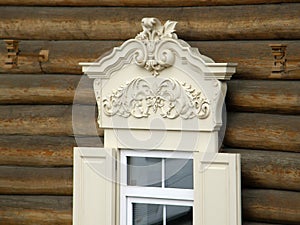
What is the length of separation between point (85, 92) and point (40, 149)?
0.62m

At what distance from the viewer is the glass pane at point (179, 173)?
20.6 feet

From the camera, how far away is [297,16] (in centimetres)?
590

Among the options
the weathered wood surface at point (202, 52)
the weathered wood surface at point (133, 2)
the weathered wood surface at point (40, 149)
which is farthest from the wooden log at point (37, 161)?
the weathered wood surface at point (133, 2)

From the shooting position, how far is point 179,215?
20.7ft

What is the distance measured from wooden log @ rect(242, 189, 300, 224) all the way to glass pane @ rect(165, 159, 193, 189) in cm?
46

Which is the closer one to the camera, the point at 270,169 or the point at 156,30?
the point at 270,169

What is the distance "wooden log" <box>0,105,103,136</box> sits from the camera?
661 cm

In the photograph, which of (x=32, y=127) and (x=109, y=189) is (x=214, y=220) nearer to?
(x=109, y=189)

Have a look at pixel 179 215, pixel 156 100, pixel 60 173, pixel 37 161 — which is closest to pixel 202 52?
pixel 156 100

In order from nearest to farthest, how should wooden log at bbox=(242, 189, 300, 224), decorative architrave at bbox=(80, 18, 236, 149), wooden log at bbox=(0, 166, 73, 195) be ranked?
wooden log at bbox=(242, 189, 300, 224), decorative architrave at bbox=(80, 18, 236, 149), wooden log at bbox=(0, 166, 73, 195)

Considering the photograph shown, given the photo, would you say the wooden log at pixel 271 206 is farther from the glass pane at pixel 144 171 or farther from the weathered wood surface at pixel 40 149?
the weathered wood surface at pixel 40 149

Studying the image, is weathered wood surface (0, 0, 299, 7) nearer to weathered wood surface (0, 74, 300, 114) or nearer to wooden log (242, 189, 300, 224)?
weathered wood surface (0, 74, 300, 114)

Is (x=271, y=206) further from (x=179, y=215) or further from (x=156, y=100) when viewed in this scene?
(x=156, y=100)

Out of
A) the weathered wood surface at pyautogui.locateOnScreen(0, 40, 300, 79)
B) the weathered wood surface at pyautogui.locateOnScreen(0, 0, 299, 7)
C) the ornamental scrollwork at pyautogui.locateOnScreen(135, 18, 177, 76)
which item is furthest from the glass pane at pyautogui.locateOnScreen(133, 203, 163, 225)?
the weathered wood surface at pyautogui.locateOnScreen(0, 0, 299, 7)
